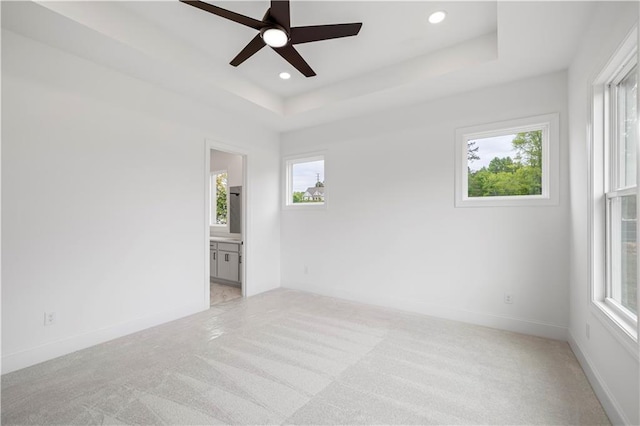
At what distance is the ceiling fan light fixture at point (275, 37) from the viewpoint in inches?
86.0

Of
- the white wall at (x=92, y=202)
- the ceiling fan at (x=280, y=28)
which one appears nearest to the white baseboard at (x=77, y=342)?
the white wall at (x=92, y=202)

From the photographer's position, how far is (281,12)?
79.7 inches

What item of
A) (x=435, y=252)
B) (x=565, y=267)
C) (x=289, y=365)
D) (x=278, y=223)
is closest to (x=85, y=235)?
(x=289, y=365)

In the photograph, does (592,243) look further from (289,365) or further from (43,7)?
(43,7)

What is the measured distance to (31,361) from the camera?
2.50 metres

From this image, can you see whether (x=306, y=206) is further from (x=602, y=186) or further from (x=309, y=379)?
(x=602, y=186)

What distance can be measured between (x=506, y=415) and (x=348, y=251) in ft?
9.20

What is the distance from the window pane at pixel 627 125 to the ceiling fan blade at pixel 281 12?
86.6 inches

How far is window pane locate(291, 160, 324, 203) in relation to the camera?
195 inches

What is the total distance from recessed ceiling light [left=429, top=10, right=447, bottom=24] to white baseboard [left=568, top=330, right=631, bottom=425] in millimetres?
3034

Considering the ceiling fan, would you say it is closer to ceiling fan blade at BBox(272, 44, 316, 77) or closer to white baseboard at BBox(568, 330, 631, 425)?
ceiling fan blade at BBox(272, 44, 316, 77)

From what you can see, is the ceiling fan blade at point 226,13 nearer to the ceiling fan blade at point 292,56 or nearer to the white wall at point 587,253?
the ceiling fan blade at point 292,56

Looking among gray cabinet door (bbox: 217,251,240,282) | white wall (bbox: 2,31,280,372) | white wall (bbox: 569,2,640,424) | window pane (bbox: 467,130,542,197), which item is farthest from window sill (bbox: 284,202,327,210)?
white wall (bbox: 569,2,640,424)

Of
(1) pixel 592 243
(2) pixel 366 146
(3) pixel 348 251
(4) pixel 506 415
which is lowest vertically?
(4) pixel 506 415
